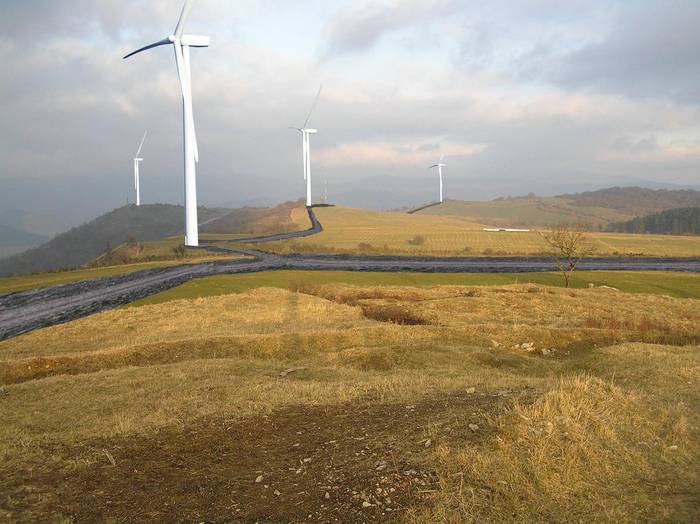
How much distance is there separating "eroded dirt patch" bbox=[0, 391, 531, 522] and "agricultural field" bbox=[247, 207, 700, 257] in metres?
68.2

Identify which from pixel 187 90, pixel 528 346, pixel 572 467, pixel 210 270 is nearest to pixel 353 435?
pixel 572 467

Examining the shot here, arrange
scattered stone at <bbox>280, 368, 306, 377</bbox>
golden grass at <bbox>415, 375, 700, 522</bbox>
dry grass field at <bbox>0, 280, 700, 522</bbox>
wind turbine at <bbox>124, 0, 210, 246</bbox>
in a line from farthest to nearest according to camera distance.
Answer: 1. wind turbine at <bbox>124, 0, 210, 246</bbox>
2. scattered stone at <bbox>280, 368, 306, 377</bbox>
3. dry grass field at <bbox>0, 280, 700, 522</bbox>
4. golden grass at <bbox>415, 375, 700, 522</bbox>

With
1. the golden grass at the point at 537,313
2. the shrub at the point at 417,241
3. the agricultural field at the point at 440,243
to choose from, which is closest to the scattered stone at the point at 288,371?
the golden grass at the point at 537,313

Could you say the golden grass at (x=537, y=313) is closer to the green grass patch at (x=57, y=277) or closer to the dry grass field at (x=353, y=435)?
the dry grass field at (x=353, y=435)

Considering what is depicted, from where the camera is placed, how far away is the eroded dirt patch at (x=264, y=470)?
10148mm

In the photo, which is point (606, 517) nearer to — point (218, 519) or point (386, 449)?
point (386, 449)

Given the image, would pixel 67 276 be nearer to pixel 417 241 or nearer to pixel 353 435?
pixel 353 435

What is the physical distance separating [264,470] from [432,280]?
50.1 metres

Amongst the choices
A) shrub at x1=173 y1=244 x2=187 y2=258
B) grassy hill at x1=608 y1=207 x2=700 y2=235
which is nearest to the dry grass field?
shrub at x1=173 y1=244 x2=187 y2=258

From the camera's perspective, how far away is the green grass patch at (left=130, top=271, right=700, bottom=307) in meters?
52.4

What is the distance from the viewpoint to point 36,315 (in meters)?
42.0

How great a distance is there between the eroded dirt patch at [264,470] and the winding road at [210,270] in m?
27.5

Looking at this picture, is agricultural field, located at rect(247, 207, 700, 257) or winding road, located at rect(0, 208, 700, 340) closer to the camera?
winding road, located at rect(0, 208, 700, 340)

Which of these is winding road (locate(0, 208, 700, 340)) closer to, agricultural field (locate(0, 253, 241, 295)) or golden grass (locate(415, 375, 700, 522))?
agricultural field (locate(0, 253, 241, 295))
